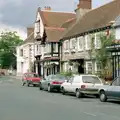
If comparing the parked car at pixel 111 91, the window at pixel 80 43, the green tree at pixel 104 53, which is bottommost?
the parked car at pixel 111 91

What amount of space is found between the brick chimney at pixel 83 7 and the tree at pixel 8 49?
6356cm

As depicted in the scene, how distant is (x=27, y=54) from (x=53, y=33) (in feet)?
71.7

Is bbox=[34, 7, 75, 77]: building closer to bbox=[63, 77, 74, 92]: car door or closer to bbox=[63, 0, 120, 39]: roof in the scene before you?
bbox=[63, 0, 120, 39]: roof

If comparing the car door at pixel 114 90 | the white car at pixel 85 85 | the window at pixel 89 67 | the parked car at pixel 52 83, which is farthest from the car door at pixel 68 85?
the window at pixel 89 67

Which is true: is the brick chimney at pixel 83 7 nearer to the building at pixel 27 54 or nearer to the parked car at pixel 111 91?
the building at pixel 27 54

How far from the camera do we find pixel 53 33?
5950 cm

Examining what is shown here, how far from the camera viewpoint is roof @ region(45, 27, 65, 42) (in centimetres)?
5822

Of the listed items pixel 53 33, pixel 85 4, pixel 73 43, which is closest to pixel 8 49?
pixel 53 33

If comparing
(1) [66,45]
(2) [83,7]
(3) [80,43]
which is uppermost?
A: (2) [83,7]

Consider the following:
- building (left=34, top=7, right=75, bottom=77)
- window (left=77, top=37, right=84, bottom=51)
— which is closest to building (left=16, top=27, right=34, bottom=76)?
building (left=34, top=7, right=75, bottom=77)

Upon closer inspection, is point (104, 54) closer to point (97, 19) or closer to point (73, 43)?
point (97, 19)

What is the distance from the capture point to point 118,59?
35.6m

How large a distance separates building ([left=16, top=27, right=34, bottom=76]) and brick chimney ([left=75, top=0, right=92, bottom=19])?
67.9 feet

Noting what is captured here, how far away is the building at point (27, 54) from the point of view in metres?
76.2
